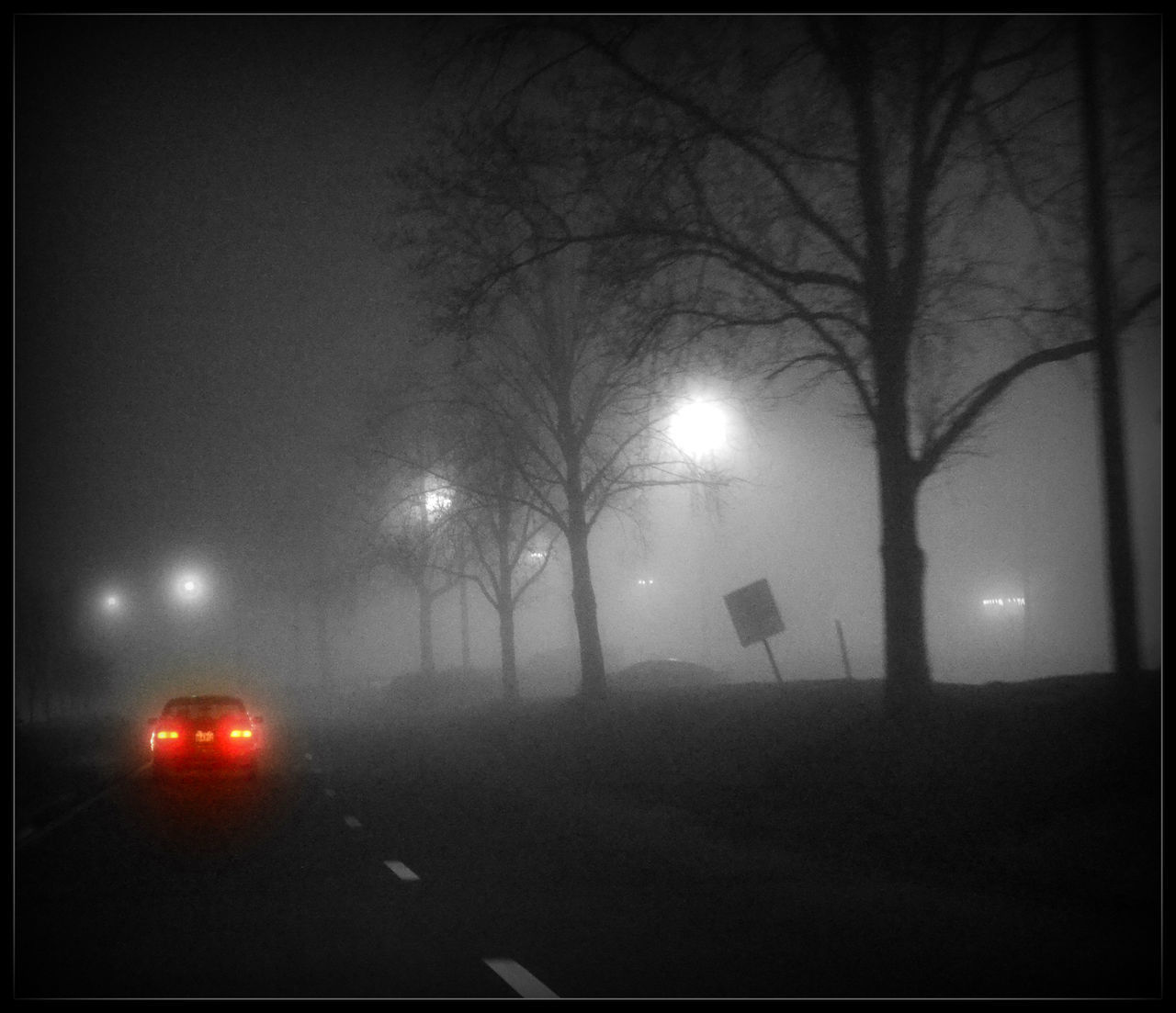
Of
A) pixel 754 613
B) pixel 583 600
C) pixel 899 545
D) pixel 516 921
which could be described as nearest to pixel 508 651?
pixel 583 600

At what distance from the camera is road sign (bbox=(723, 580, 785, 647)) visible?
64.9 feet

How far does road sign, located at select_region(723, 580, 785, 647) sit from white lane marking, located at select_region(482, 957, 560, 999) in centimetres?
1257

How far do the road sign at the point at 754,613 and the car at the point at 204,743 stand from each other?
27.4ft

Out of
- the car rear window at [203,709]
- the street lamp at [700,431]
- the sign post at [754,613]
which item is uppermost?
the street lamp at [700,431]

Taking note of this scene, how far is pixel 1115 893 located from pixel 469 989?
4895mm

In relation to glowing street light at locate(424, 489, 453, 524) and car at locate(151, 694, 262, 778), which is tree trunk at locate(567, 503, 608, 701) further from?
car at locate(151, 694, 262, 778)

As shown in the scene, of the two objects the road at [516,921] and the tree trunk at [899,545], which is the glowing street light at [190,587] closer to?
the road at [516,921]

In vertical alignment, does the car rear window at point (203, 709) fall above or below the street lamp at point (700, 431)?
below

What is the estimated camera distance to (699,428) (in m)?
25.2

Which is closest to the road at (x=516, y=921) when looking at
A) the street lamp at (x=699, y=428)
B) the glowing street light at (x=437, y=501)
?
the street lamp at (x=699, y=428)

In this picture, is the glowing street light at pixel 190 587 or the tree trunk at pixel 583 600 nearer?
the tree trunk at pixel 583 600

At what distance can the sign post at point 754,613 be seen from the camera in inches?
779

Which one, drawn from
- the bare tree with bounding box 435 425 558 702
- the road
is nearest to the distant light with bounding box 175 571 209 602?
the bare tree with bounding box 435 425 558 702

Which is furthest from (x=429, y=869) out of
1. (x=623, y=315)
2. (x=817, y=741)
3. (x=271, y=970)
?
(x=623, y=315)
